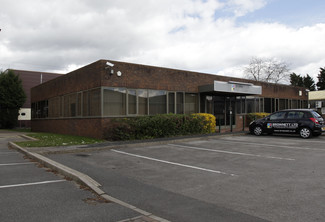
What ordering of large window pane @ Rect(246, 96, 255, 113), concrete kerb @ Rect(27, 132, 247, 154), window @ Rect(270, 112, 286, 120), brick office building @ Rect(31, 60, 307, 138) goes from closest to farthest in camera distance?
concrete kerb @ Rect(27, 132, 247, 154), brick office building @ Rect(31, 60, 307, 138), window @ Rect(270, 112, 286, 120), large window pane @ Rect(246, 96, 255, 113)

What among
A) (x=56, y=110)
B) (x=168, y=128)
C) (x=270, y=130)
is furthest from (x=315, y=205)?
(x=56, y=110)

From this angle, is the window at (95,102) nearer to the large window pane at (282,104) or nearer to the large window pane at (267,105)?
the large window pane at (267,105)

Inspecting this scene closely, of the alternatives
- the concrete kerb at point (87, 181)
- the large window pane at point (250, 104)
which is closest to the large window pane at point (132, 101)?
the concrete kerb at point (87, 181)

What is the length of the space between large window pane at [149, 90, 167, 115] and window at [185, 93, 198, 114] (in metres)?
1.94

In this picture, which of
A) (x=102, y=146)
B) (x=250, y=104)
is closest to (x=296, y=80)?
A: (x=250, y=104)

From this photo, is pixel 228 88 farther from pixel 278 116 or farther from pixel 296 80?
pixel 296 80

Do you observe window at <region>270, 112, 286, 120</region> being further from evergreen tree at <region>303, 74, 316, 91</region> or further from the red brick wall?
evergreen tree at <region>303, 74, 316, 91</region>

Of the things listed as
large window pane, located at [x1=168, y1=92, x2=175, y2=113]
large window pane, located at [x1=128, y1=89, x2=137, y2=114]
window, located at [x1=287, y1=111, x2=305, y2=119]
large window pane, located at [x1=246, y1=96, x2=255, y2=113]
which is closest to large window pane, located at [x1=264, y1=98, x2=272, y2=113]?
large window pane, located at [x1=246, y1=96, x2=255, y2=113]

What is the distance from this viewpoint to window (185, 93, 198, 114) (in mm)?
18572

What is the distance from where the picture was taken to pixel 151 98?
656 inches

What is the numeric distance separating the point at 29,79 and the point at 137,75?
3883 centimetres

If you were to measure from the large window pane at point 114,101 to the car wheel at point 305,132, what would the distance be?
32.4ft

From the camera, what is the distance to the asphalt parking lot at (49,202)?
4.03 meters

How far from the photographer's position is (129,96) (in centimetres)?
1559
